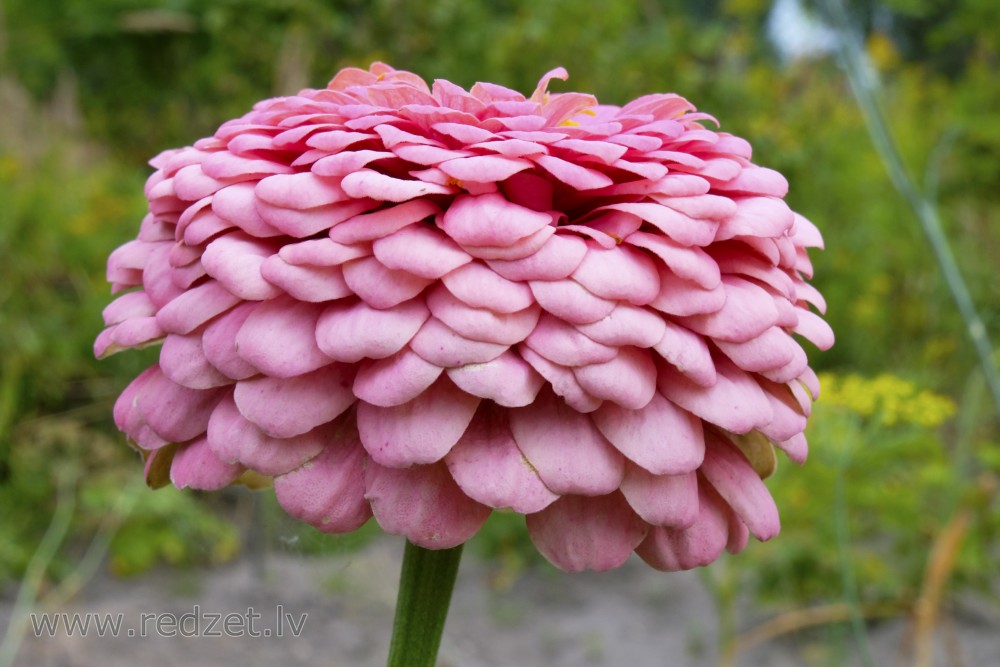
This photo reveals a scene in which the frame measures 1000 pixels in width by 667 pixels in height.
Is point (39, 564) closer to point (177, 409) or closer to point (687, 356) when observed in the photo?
point (177, 409)

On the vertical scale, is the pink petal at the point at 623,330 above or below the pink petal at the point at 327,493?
above

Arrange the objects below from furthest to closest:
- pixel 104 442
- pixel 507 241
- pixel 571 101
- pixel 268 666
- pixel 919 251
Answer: pixel 919 251
pixel 104 442
pixel 268 666
pixel 571 101
pixel 507 241

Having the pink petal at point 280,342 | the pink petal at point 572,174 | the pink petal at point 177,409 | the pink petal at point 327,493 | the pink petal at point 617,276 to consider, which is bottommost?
the pink petal at point 177,409

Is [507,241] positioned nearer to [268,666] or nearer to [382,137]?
[382,137]

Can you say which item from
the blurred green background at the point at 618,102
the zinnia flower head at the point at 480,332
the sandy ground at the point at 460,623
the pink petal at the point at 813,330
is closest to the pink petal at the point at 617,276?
the zinnia flower head at the point at 480,332

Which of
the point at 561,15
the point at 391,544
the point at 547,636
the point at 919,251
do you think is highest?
the point at 561,15

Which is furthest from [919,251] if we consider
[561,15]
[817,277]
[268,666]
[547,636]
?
[268,666]

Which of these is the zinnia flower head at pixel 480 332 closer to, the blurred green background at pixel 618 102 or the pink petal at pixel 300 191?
the pink petal at pixel 300 191
